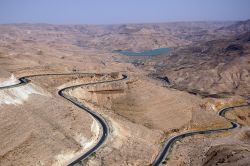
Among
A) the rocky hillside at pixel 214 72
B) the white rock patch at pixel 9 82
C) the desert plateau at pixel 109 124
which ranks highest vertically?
the white rock patch at pixel 9 82

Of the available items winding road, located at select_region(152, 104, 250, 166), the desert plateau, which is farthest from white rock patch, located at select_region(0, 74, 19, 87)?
winding road, located at select_region(152, 104, 250, 166)

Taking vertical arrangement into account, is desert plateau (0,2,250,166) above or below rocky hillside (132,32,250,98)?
above

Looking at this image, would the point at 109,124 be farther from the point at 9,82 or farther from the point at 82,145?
the point at 9,82

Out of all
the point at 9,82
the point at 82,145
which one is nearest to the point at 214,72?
the point at 9,82

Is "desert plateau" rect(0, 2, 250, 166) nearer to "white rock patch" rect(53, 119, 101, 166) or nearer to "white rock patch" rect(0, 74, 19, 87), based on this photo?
"white rock patch" rect(53, 119, 101, 166)

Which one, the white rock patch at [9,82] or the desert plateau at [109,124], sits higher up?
the white rock patch at [9,82]

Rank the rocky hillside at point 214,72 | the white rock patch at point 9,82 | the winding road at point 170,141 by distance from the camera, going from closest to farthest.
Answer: the winding road at point 170,141 → the white rock patch at point 9,82 → the rocky hillside at point 214,72

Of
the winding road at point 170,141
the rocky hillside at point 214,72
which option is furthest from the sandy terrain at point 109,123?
Result: the rocky hillside at point 214,72

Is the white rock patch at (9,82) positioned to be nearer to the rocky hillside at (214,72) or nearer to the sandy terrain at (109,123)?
the sandy terrain at (109,123)

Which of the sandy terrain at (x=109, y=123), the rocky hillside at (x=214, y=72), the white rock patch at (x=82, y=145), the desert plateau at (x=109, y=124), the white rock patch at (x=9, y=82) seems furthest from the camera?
the rocky hillside at (x=214, y=72)

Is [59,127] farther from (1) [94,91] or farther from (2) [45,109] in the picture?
(1) [94,91]

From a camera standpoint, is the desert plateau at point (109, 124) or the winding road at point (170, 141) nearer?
the desert plateau at point (109, 124)
